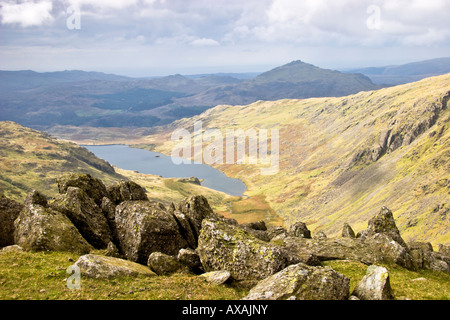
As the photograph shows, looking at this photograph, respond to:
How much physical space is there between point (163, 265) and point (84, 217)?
1152 centimetres

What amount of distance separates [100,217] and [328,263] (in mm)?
24629

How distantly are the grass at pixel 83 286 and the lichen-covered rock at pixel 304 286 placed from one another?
331 centimetres

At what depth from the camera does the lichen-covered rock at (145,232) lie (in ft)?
96.0

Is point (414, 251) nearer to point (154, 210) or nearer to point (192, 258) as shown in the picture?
point (192, 258)

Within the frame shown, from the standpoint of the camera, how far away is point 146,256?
1147 inches

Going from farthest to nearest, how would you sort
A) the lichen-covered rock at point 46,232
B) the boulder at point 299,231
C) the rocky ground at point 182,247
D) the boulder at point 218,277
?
the boulder at point 299,231
the lichen-covered rock at point 46,232
the boulder at point 218,277
the rocky ground at point 182,247

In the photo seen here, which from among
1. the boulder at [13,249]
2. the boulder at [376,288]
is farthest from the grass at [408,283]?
the boulder at [13,249]

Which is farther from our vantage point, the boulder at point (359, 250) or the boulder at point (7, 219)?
the boulder at point (359, 250)

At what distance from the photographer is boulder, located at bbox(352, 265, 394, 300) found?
61.4 feet

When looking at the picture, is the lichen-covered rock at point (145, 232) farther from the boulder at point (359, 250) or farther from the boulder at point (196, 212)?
the boulder at point (359, 250)

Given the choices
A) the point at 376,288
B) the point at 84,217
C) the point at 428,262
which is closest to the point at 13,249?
the point at 84,217

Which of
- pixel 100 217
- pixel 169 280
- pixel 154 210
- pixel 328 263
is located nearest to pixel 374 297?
pixel 328 263

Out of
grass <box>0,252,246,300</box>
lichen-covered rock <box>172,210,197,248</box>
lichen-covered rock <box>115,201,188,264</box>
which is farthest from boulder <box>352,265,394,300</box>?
lichen-covered rock <box>172,210,197,248</box>

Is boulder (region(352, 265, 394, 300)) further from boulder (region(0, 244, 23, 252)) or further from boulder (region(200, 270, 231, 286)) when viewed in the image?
boulder (region(0, 244, 23, 252))
